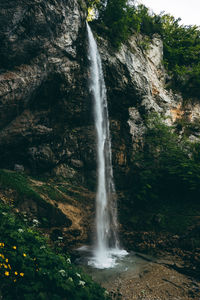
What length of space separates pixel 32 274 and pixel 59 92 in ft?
29.1

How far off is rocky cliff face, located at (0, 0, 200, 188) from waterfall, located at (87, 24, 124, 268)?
1.60ft

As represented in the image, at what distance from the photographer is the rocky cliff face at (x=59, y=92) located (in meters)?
8.43

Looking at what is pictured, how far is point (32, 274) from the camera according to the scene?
2.85 meters

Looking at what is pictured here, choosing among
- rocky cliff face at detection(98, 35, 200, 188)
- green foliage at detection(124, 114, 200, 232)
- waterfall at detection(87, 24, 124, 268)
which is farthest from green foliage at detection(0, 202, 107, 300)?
rocky cliff face at detection(98, 35, 200, 188)

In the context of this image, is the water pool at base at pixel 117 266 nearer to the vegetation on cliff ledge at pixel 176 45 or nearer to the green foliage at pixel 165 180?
the green foliage at pixel 165 180

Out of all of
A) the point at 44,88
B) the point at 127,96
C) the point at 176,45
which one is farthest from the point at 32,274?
the point at 176,45

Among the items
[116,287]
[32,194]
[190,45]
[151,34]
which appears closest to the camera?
[116,287]

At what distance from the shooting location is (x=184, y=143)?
459 inches

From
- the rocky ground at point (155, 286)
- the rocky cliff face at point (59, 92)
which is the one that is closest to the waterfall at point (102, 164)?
the rocky cliff face at point (59, 92)

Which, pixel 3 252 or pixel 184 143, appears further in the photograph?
pixel 184 143

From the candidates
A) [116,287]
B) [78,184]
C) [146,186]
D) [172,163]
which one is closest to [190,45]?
[172,163]

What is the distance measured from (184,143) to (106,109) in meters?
5.05

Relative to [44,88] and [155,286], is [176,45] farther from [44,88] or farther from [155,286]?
[155,286]

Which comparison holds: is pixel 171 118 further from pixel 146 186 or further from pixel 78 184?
pixel 78 184
